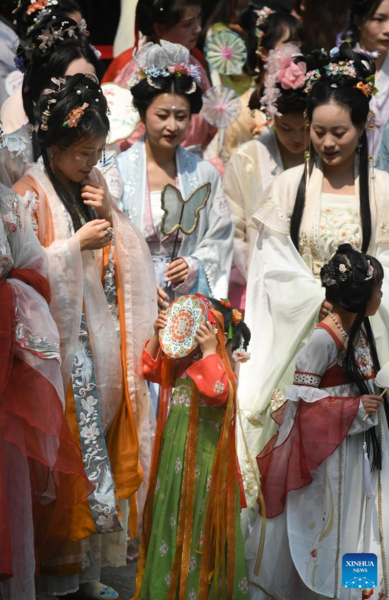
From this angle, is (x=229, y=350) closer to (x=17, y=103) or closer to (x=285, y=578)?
(x=285, y=578)

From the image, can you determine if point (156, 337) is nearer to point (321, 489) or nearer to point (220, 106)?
point (321, 489)

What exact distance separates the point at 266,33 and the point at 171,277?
6.56ft

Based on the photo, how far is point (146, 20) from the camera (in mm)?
6375

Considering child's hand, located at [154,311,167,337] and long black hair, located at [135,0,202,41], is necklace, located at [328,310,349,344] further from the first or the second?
long black hair, located at [135,0,202,41]

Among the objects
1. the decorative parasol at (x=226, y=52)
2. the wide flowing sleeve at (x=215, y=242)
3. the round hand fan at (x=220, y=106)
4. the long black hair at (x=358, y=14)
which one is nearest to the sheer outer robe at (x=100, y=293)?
the wide flowing sleeve at (x=215, y=242)

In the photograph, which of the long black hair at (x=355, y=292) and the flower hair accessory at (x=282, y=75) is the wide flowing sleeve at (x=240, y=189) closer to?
the flower hair accessory at (x=282, y=75)

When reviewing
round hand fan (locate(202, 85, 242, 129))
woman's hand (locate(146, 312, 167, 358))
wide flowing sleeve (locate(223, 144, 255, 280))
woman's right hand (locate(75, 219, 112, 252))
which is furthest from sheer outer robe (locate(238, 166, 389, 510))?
woman's right hand (locate(75, 219, 112, 252))

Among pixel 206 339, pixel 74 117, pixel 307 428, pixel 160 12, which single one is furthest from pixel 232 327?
pixel 160 12

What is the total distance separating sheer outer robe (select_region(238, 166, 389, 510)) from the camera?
5.14 metres

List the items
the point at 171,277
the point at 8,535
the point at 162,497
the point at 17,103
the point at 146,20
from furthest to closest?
the point at 146,20 < the point at 17,103 < the point at 171,277 < the point at 162,497 < the point at 8,535

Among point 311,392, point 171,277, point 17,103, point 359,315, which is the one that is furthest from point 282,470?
point 17,103

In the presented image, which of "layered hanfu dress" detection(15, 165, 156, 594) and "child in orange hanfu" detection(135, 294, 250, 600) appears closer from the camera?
"child in orange hanfu" detection(135, 294, 250, 600)

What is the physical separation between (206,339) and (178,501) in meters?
0.63

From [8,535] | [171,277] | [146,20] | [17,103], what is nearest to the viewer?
[8,535]
